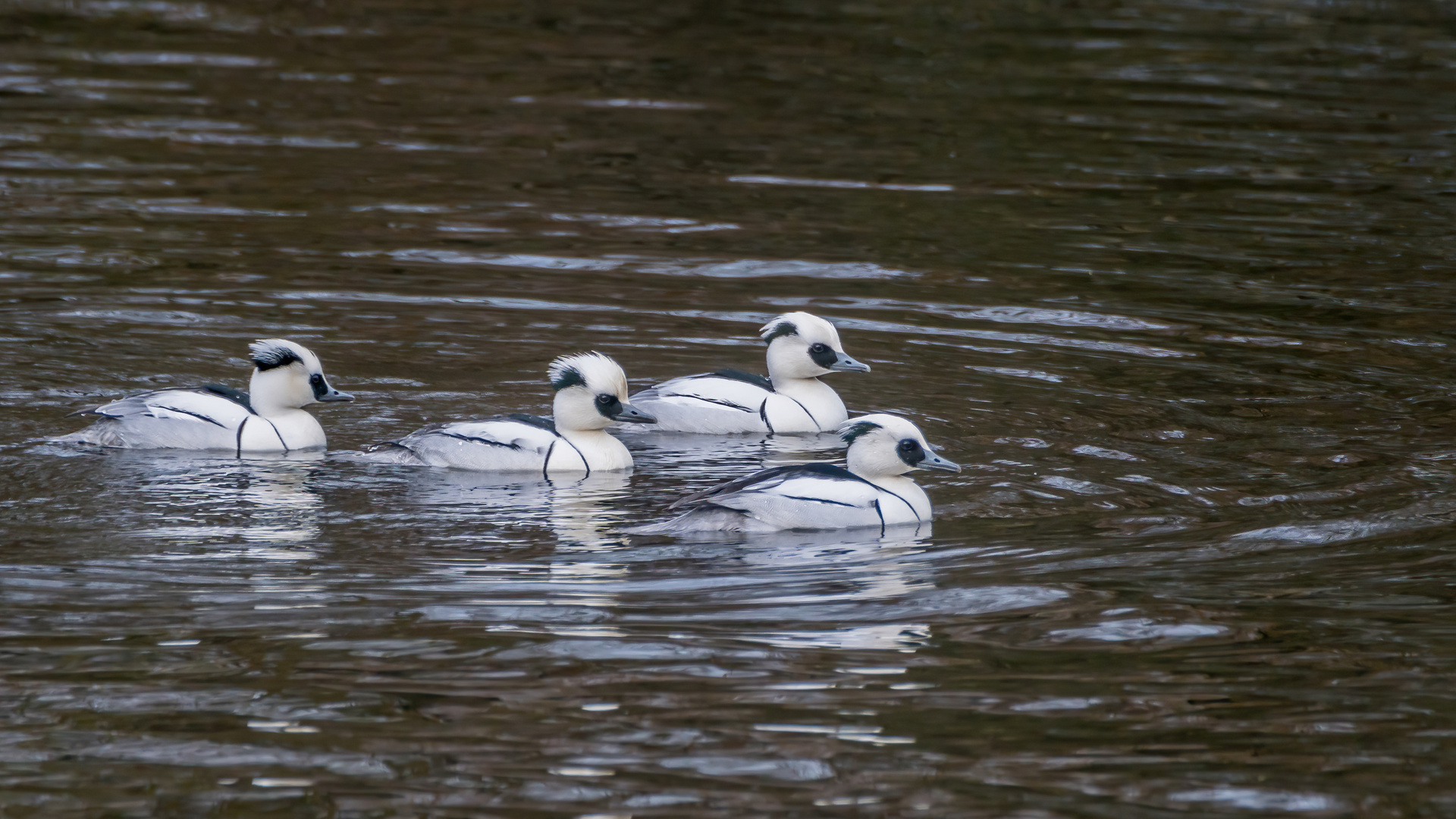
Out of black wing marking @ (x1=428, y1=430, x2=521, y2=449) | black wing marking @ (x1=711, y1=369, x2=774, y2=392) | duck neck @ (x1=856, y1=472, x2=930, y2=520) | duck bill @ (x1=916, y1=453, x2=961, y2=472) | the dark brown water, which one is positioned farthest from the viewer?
black wing marking @ (x1=711, y1=369, x2=774, y2=392)

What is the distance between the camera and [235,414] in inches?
408

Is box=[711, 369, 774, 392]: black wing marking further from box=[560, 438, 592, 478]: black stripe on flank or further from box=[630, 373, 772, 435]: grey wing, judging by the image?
box=[560, 438, 592, 478]: black stripe on flank

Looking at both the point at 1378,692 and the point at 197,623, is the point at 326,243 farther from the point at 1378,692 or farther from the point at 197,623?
the point at 1378,692

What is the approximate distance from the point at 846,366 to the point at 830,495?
8.91 ft

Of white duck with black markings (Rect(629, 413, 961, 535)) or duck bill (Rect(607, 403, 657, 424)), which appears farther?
duck bill (Rect(607, 403, 657, 424))

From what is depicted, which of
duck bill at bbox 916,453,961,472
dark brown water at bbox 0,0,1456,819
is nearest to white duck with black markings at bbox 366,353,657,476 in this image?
dark brown water at bbox 0,0,1456,819

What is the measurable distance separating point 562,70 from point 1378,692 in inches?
680

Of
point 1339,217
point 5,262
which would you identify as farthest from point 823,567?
point 1339,217

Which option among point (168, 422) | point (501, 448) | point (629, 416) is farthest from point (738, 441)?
point (168, 422)

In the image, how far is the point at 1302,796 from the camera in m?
6.09

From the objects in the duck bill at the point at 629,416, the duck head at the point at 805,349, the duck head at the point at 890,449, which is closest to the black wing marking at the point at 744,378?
the duck head at the point at 805,349

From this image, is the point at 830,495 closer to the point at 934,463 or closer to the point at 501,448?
the point at 934,463

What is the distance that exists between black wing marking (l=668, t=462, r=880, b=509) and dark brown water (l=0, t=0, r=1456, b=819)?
12.3 inches

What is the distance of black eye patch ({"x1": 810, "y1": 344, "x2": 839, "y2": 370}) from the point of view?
11.6m
